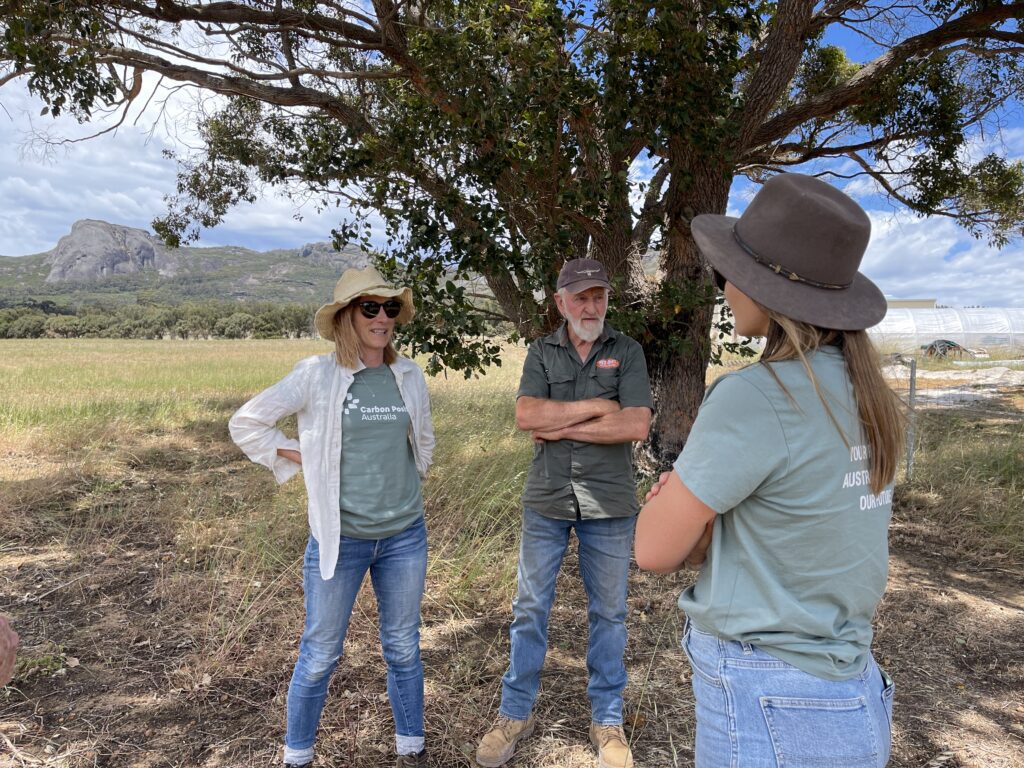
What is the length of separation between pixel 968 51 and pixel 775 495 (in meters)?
8.81

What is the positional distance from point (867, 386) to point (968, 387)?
66.0ft

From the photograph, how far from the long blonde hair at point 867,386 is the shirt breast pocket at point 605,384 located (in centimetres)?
180

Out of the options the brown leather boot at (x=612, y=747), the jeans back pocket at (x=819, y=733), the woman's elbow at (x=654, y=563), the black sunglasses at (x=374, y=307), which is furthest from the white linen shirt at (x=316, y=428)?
the jeans back pocket at (x=819, y=733)

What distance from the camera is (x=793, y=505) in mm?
1294

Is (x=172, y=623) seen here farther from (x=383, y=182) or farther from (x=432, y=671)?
(x=383, y=182)

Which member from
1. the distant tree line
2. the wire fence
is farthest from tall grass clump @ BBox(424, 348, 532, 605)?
the distant tree line

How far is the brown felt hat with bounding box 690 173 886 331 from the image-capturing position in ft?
4.36

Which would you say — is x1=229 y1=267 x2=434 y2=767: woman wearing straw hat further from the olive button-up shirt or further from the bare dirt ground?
the olive button-up shirt

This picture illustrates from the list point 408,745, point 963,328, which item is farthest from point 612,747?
point 963,328

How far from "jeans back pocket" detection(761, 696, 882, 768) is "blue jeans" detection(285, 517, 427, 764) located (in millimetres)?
1733

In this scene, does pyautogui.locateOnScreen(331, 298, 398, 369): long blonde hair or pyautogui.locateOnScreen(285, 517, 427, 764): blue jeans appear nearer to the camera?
pyautogui.locateOnScreen(285, 517, 427, 764): blue jeans

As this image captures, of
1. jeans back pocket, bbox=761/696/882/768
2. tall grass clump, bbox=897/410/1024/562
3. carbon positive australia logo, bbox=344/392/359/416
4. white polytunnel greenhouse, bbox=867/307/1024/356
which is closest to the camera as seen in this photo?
jeans back pocket, bbox=761/696/882/768

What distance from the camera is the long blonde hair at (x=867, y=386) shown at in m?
1.31

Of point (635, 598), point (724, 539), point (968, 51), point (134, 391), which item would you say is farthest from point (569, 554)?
point (134, 391)
